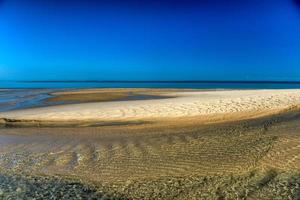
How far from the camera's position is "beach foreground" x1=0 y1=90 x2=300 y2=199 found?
6359 millimetres

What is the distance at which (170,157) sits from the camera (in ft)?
28.5

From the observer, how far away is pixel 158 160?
27.6 feet

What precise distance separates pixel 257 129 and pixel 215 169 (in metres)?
4.94

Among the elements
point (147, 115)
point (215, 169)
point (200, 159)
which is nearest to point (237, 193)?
point (215, 169)

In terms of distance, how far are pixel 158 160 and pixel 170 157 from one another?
382mm

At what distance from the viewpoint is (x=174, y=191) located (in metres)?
6.29

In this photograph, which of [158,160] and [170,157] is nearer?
[158,160]

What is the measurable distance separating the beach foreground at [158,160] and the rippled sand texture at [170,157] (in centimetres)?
2

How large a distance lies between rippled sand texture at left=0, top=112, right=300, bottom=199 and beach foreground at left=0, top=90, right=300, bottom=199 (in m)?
0.02

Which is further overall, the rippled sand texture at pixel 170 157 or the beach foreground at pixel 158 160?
the rippled sand texture at pixel 170 157

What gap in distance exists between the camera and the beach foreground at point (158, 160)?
6.36 m

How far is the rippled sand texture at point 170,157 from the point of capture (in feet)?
21.5

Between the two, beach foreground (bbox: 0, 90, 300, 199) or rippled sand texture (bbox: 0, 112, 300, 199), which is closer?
beach foreground (bbox: 0, 90, 300, 199)

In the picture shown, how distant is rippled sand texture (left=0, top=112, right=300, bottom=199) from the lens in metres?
6.57
